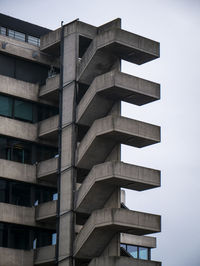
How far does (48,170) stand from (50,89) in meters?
7.60

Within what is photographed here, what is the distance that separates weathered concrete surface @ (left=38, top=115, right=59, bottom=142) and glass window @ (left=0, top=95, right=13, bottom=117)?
3193 millimetres

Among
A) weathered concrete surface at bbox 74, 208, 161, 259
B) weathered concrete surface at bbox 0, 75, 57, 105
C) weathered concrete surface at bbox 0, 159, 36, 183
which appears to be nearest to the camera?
weathered concrete surface at bbox 74, 208, 161, 259

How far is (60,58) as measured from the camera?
74250mm

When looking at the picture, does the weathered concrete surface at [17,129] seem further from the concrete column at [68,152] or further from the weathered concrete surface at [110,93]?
the weathered concrete surface at [110,93]

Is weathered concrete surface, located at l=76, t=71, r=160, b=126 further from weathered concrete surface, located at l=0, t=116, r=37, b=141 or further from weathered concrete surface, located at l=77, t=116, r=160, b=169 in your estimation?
weathered concrete surface, located at l=0, t=116, r=37, b=141

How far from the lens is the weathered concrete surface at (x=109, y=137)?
220 feet

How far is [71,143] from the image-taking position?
70.1m

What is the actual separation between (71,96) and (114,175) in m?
9.76

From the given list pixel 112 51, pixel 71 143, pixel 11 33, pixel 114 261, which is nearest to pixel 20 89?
pixel 11 33

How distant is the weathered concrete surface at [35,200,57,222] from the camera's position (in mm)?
70188

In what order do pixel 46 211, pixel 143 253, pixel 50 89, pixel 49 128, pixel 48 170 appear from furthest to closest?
pixel 143 253 < pixel 50 89 < pixel 49 128 < pixel 48 170 < pixel 46 211

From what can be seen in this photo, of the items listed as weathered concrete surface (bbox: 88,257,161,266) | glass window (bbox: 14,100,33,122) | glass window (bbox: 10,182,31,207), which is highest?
glass window (bbox: 14,100,33,122)

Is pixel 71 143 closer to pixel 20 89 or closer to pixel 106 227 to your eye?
pixel 20 89

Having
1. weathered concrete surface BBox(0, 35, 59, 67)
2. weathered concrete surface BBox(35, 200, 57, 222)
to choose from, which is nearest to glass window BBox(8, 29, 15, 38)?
weathered concrete surface BBox(0, 35, 59, 67)
